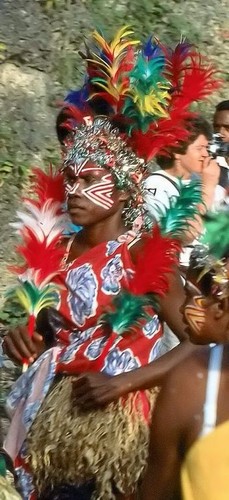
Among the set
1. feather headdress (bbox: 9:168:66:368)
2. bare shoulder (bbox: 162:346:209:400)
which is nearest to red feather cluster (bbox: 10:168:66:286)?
feather headdress (bbox: 9:168:66:368)

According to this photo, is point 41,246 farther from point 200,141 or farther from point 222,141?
point 222,141

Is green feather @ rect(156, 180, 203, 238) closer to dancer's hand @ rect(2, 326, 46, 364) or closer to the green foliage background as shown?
dancer's hand @ rect(2, 326, 46, 364)

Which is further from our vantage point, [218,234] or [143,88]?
[143,88]

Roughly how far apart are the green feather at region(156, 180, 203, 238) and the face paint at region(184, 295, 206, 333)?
3.76ft

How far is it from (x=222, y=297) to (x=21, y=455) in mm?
1463

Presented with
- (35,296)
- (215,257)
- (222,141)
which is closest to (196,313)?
(215,257)

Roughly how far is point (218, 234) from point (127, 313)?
1061 mm

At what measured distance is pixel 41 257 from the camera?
450 centimetres

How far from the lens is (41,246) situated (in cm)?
454

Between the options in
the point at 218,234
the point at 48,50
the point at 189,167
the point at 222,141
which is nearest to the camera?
the point at 218,234

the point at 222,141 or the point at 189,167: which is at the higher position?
the point at 189,167

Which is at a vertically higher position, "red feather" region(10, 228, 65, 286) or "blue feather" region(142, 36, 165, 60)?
"blue feather" region(142, 36, 165, 60)

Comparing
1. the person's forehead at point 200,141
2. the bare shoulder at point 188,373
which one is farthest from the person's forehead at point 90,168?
the bare shoulder at point 188,373

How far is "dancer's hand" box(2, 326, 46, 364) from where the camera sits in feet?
14.4
